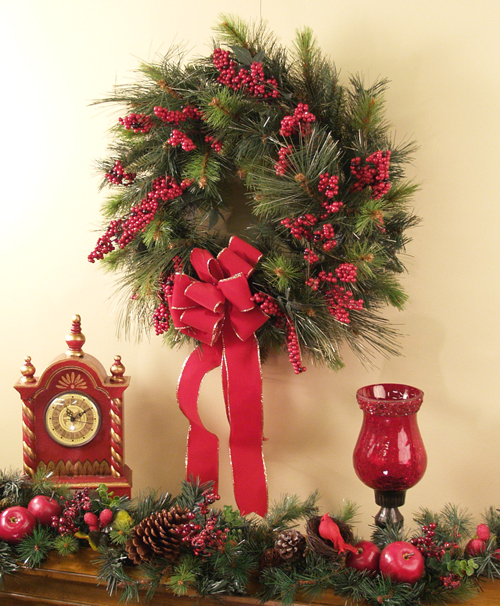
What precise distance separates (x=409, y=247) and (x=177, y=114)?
0.51 meters

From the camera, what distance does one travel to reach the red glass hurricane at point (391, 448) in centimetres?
94

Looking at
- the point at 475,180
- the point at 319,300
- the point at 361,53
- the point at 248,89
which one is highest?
the point at 361,53

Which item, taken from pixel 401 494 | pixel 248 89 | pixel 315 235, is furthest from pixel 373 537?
pixel 248 89

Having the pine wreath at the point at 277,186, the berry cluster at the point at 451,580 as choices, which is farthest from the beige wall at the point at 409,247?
the berry cluster at the point at 451,580

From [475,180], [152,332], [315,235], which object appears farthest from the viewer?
[152,332]

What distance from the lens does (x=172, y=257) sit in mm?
1042

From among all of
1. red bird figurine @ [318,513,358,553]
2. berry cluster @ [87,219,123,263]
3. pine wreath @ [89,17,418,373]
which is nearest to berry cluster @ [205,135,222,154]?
pine wreath @ [89,17,418,373]

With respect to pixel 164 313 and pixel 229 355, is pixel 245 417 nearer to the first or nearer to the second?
pixel 229 355

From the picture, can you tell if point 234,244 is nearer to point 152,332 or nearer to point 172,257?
point 172,257

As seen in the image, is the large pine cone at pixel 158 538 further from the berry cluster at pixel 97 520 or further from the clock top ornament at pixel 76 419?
the clock top ornament at pixel 76 419

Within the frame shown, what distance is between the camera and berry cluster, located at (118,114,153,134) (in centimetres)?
102

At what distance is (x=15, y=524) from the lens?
991 millimetres

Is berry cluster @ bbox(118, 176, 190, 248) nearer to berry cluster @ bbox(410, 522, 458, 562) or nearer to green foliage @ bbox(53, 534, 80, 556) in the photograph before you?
green foliage @ bbox(53, 534, 80, 556)

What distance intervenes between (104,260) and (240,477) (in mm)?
516
